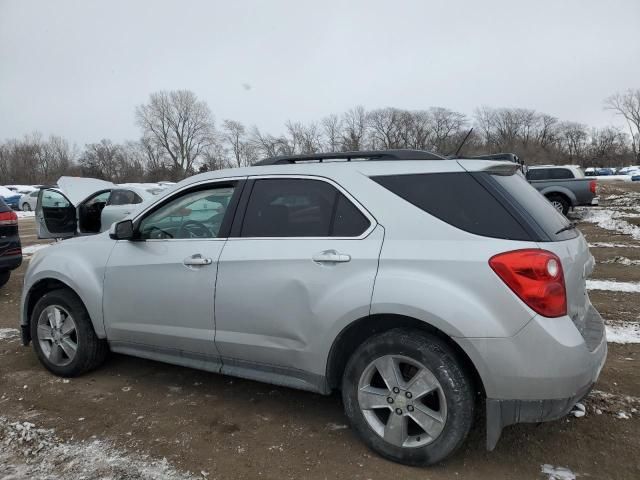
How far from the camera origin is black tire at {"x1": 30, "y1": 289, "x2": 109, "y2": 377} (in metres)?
3.86

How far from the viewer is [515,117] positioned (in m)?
95.2

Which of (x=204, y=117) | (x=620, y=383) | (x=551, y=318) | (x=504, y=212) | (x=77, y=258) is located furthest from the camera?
(x=204, y=117)

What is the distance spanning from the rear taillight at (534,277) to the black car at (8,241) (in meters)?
6.87

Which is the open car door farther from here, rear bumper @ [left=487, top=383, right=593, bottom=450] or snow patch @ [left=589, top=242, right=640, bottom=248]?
snow patch @ [left=589, top=242, right=640, bottom=248]

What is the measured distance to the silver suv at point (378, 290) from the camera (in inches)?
93.4

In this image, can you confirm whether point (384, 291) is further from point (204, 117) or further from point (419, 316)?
point (204, 117)

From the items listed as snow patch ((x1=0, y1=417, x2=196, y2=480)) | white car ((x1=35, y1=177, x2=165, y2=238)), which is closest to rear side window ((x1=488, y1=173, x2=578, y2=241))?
snow patch ((x1=0, y1=417, x2=196, y2=480))

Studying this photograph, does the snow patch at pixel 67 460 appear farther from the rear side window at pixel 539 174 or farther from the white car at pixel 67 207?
the rear side window at pixel 539 174

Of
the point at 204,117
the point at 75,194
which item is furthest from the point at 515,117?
the point at 75,194

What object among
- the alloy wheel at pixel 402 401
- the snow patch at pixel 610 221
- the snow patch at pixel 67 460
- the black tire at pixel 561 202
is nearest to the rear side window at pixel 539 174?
the black tire at pixel 561 202

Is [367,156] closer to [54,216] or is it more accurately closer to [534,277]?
[534,277]

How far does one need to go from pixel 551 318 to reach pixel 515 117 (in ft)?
340

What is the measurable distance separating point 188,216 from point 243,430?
162cm

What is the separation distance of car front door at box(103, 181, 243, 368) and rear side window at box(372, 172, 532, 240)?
4.14ft
